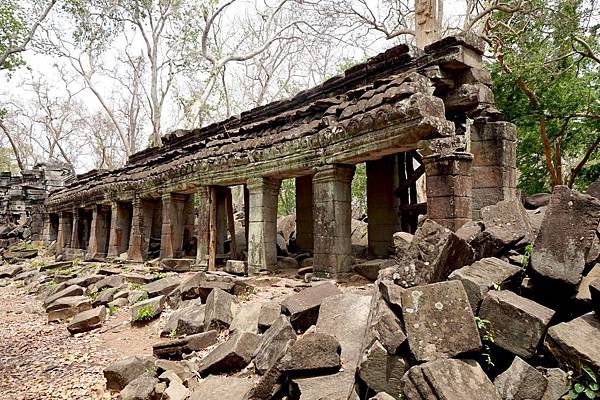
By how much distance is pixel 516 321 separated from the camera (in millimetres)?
2621

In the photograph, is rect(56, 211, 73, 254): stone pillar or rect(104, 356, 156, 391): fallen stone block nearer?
rect(104, 356, 156, 391): fallen stone block

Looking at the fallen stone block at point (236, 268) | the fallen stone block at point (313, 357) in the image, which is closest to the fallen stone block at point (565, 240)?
the fallen stone block at point (313, 357)

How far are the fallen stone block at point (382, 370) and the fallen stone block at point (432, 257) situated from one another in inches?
30.3

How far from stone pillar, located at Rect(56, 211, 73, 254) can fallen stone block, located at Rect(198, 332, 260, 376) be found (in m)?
15.8

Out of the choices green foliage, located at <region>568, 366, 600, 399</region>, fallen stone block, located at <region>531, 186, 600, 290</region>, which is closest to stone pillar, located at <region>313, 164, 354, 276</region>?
fallen stone block, located at <region>531, 186, 600, 290</region>

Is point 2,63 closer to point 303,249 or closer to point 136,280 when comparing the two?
point 136,280

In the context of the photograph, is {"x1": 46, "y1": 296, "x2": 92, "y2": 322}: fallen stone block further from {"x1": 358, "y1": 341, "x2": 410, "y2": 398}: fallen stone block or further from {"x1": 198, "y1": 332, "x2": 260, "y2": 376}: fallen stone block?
{"x1": 358, "y1": 341, "x2": 410, "y2": 398}: fallen stone block

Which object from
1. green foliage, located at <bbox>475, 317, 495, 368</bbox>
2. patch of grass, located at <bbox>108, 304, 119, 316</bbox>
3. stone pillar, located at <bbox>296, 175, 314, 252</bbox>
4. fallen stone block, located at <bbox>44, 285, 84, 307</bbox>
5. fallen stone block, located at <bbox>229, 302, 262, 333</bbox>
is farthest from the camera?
stone pillar, located at <bbox>296, 175, 314, 252</bbox>

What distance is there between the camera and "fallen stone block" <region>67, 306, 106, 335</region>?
6.59m

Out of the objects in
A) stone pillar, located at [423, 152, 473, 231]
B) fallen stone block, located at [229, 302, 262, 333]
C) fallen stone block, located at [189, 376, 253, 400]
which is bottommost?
fallen stone block, located at [189, 376, 253, 400]

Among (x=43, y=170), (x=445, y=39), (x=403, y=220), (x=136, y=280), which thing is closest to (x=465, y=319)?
(x=445, y=39)

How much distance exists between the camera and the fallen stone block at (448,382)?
7.43 ft

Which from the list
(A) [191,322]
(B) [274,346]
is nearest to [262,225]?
(A) [191,322]

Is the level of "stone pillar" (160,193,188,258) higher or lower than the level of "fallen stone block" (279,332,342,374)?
higher
